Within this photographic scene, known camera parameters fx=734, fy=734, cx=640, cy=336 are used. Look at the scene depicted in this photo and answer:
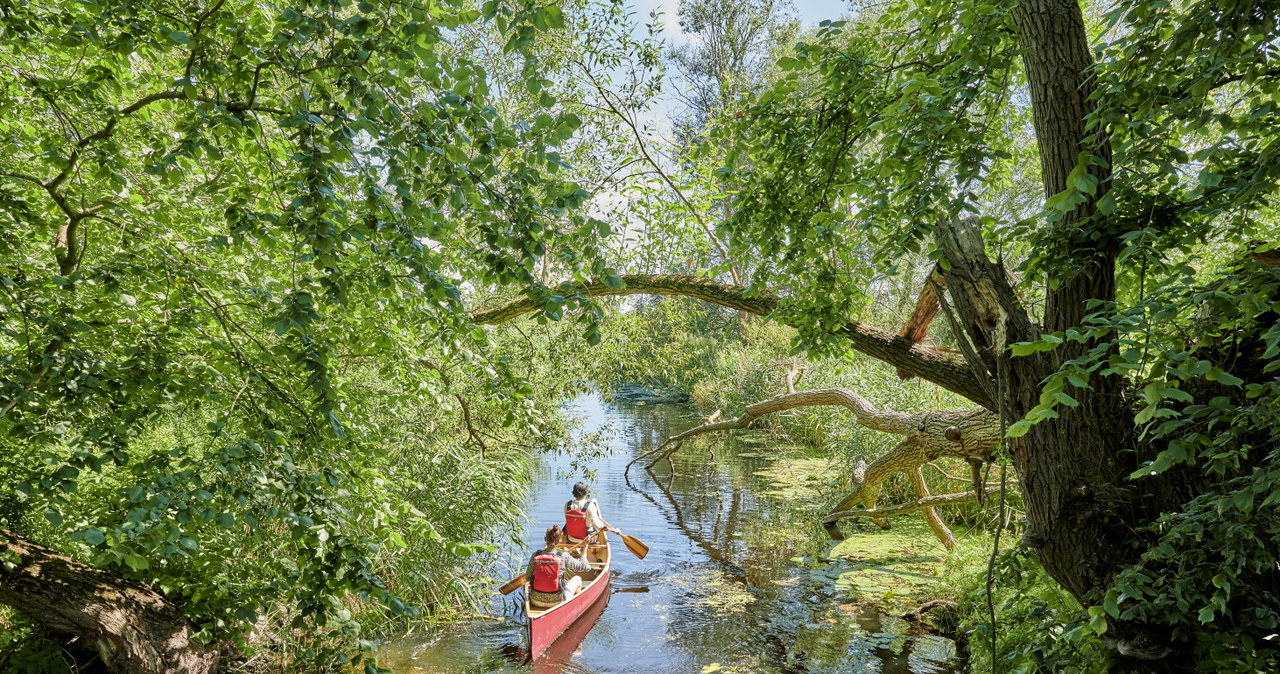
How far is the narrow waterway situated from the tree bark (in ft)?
7.46

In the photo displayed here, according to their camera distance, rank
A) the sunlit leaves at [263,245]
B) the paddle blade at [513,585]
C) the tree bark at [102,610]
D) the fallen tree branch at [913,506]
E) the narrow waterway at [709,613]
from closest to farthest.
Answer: the sunlit leaves at [263,245] → the tree bark at [102,610] → the fallen tree branch at [913,506] → the narrow waterway at [709,613] → the paddle blade at [513,585]

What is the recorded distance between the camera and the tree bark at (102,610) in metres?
4.37

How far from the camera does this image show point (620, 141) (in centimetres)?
724

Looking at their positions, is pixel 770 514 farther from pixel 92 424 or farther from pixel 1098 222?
pixel 92 424

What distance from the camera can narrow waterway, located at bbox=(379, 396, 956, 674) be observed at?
23.2 feet

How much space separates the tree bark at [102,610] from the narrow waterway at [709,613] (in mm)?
2274

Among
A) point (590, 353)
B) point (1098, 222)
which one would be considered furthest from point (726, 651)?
point (1098, 222)

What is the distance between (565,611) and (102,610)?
417cm

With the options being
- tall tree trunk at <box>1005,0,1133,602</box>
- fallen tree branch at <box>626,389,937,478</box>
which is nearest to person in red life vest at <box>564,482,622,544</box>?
fallen tree branch at <box>626,389,937,478</box>

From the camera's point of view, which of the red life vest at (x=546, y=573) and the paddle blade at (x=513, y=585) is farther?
the paddle blade at (x=513, y=585)

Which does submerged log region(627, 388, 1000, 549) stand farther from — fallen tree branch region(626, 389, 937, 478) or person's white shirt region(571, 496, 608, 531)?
person's white shirt region(571, 496, 608, 531)

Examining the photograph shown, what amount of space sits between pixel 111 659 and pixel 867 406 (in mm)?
6052

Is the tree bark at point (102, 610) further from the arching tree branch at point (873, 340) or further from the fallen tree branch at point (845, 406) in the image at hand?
the fallen tree branch at point (845, 406)

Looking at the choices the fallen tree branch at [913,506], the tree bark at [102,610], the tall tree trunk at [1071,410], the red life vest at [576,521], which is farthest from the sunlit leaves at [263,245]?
the red life vest at [576,521]
